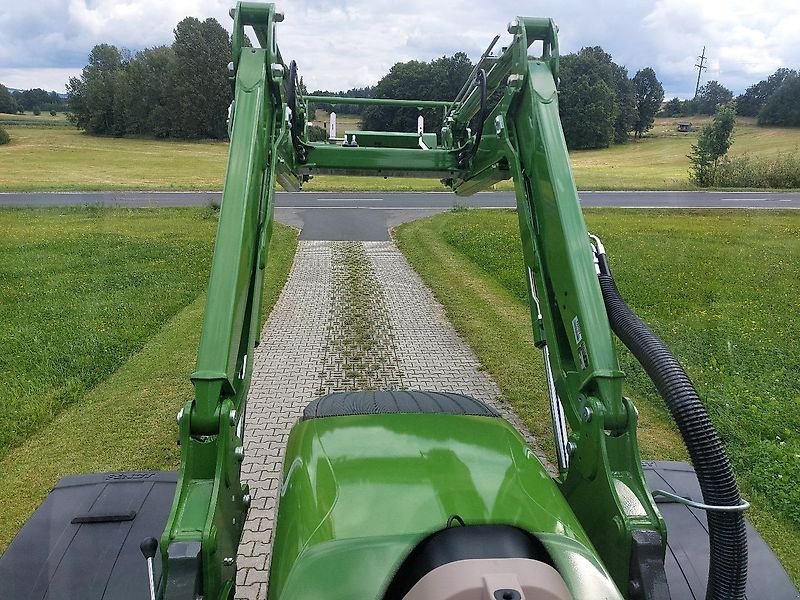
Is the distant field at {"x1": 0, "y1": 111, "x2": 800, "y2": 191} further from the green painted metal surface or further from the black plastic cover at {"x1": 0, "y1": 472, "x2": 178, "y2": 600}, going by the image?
the green painted metal surface

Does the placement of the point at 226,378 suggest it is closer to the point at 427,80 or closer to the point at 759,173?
the point at 759,173

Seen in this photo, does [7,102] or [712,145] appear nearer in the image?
[712,145]

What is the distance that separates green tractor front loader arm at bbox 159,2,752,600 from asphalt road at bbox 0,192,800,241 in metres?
14.0

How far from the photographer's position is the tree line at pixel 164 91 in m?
50.0

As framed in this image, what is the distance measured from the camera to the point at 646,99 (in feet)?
179

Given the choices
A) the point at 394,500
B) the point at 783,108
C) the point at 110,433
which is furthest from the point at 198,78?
the point at 394,500

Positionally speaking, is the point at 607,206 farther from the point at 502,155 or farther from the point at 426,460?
the point at 426,460

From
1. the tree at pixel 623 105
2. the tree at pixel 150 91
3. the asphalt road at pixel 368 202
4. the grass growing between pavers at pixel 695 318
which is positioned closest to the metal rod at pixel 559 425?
the grass growing between pavers at pixel 695 318

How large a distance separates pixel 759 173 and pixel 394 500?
3346cm

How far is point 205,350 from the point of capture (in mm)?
2277

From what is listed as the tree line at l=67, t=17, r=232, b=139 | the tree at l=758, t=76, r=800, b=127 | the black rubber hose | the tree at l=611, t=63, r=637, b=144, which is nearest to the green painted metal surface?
the black rubber hose

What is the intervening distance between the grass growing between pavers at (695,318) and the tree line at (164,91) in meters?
38.4

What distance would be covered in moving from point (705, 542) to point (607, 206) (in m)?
21.7

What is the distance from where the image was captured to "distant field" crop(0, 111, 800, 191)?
29.6 meters
